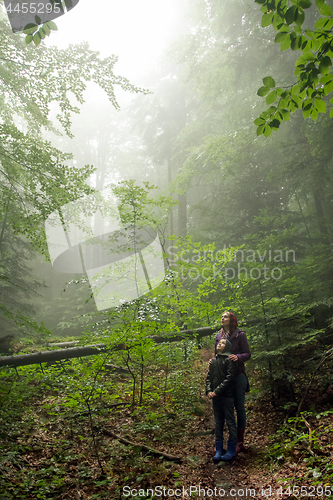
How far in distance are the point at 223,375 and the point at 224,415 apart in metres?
0.59

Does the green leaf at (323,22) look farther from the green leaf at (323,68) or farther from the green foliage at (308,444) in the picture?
the green foliage at (308,444)

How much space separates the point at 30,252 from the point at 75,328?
16.5 ft

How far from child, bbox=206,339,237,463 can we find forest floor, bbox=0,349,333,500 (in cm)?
23

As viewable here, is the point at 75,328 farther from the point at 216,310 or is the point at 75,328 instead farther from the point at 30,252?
the point at 216,310

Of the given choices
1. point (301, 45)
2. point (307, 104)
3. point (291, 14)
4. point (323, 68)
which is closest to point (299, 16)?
point (291, 14)

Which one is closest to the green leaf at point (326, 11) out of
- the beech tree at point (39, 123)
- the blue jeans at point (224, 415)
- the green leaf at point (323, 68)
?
the green leaf at point (323, 68)

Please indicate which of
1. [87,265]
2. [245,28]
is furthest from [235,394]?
[87,265]

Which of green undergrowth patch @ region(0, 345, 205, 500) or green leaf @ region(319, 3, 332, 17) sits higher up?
green leaf @ region(319, 3, 332, 17)

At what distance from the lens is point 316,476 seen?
2537mm

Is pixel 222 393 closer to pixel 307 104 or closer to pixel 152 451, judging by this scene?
pixel 152 451

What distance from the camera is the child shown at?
3621mm

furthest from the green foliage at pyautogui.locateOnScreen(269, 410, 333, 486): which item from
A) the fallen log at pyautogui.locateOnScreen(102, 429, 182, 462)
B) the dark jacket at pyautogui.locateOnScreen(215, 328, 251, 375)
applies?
the fallen log at pyautogui.locateOnScreen(102, 429, 182, 462)

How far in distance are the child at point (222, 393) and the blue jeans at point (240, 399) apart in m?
0.10

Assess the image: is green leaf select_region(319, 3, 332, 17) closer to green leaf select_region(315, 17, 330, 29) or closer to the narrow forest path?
green leaf select_region(315, 17, 330, 29)
